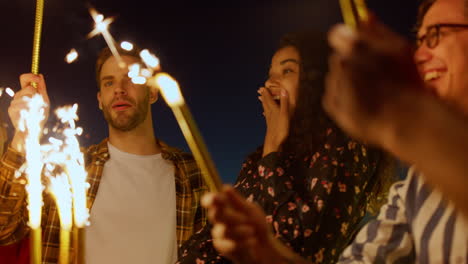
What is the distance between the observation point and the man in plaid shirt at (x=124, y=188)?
2.73 meters

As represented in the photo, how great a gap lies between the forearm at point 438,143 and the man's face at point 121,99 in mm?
2802

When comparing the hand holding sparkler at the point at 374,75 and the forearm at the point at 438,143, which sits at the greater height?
the hand holding sparkler at the point at 374,75

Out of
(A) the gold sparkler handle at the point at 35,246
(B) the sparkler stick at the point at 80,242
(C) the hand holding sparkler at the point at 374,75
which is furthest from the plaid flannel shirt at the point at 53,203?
(C) the hand holding sparkler at the point at 374,75

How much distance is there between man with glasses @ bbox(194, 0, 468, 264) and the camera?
25.4 inches

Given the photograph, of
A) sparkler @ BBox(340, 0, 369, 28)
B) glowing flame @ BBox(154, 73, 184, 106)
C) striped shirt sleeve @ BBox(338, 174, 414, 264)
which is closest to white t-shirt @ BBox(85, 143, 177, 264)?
striped shirt sleeve @ BBox(338, 174, 414, 264)

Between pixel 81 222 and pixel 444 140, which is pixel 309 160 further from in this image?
pixel 444 140

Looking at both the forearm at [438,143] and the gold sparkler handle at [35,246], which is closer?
the forearm at [438,143]

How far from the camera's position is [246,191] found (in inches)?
85.4

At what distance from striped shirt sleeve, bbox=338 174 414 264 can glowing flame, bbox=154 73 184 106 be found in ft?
2.95

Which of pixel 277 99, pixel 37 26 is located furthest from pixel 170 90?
pixel 277 99

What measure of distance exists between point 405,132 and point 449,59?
95 cm

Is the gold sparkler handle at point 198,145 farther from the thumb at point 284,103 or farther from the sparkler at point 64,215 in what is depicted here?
the thumb at point 284,103

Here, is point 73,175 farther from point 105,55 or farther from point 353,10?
point 105,55

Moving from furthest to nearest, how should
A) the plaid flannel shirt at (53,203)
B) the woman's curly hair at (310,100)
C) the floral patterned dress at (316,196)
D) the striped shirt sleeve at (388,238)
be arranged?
the plaid flannel shirt at (53,203) < the woman's curly hair at (310,100) < the floral patterned dress at (316,196) < the striped shirt sleeve at (388,238)
